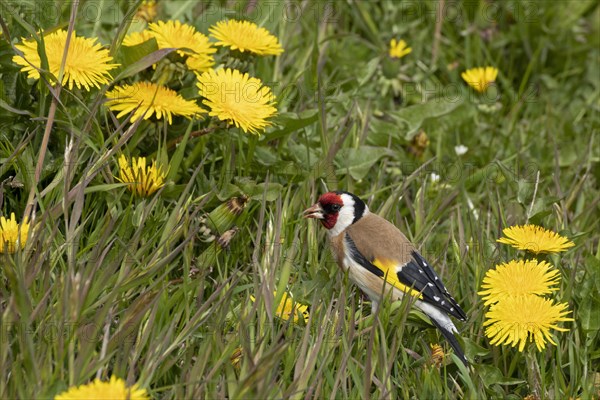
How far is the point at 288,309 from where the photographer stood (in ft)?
10.6

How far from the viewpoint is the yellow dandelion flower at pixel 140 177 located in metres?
3.34

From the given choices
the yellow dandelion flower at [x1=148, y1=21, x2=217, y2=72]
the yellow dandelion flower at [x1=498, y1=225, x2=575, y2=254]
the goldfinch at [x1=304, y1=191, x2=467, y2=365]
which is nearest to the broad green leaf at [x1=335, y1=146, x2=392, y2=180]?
the goldfinch at [x1=304, y1=191, x2=467, y2=365]

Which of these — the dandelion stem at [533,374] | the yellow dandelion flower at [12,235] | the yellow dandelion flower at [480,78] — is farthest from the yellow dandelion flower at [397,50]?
the yellow dandelion flower at [12,235]

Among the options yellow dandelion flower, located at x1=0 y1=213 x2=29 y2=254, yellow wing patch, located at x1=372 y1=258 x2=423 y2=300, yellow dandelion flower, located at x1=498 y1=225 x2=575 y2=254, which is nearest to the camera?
yellow dandelion flower, located at x1=0 y1=213 x2=29 y2=254

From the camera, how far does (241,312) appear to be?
2.98 m

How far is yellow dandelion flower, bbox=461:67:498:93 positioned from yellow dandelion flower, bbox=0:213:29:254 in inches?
111

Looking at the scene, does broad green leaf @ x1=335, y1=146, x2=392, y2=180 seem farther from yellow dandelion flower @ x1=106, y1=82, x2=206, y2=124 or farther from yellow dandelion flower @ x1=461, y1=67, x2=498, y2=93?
yellow dandelion flower @ x1=461, y1=67, x2=498, y2=93

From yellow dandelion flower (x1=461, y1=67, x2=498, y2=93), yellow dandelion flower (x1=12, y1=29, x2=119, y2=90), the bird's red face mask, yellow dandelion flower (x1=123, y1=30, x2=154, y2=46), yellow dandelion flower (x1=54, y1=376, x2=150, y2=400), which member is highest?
yellow dandelion flower (x1=12, y1=29, x2=119, y2=90)

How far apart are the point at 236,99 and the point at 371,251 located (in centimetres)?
78

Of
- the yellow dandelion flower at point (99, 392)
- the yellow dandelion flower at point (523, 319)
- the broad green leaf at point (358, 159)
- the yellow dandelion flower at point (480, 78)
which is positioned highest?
the yellow dandelion flower at point (99, 392)

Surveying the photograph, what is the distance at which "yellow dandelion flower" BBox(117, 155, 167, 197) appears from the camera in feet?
10.9

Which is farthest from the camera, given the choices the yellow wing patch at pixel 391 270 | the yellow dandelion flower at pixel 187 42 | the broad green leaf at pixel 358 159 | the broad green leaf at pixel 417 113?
the broad green leaf at pixel 417 113

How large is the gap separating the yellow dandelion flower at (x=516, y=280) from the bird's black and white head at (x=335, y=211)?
0.68 m

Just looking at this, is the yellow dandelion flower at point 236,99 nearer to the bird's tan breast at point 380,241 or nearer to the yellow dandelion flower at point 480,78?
the bird's tan breast at point 380,241
